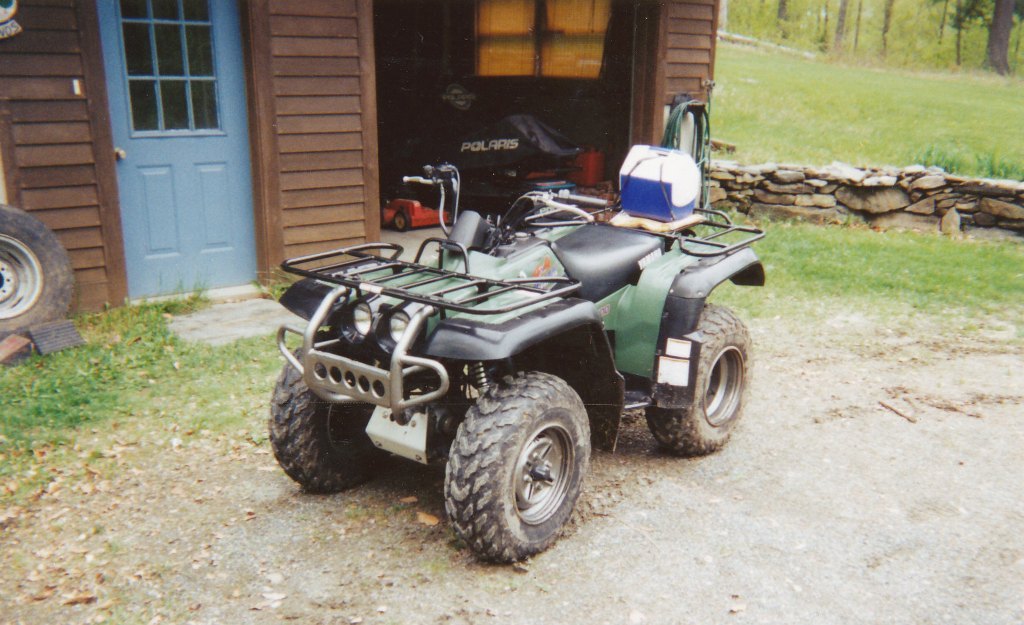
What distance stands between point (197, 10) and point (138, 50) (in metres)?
0.55

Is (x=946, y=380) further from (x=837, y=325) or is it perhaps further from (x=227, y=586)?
(x=227, y=586)

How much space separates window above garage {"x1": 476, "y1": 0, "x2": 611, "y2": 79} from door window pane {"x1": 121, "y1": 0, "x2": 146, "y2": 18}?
4657 millimetres

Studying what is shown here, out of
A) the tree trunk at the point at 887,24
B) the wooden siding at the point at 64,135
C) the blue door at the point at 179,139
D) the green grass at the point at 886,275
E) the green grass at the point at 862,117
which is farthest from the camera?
the tree trunk at the point at 887,24

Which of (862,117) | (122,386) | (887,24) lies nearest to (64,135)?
(122,386)

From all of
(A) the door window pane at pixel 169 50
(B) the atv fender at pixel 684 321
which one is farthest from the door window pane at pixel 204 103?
(B) the atv fender at pixel 684 321

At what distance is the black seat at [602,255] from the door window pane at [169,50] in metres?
3.87

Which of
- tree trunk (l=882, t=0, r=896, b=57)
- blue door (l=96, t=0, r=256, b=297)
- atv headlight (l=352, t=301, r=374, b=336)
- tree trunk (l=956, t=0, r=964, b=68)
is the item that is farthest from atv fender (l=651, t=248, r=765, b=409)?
tree trunk (l=882, t=0, r=896, b=57)

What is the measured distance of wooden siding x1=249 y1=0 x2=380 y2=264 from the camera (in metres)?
6.84

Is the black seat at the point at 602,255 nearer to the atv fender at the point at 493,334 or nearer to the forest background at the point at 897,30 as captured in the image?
the atv fender at the point at 493,334

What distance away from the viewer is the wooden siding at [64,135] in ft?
19.2

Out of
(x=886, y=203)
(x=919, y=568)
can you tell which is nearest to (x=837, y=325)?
(x=919, y=568)

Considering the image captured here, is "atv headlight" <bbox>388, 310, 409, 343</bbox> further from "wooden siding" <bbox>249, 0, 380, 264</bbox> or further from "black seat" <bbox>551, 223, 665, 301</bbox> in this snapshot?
"wooden siding" <bbox>249, 0, 380, 264</bbox>

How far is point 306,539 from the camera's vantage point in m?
3.59

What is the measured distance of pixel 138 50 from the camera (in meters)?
6.47
